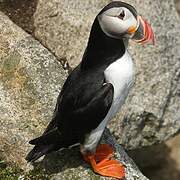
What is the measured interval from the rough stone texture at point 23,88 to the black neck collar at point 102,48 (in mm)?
997

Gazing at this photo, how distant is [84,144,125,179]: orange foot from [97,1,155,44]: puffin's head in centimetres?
113

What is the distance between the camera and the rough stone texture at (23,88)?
18.0 ft

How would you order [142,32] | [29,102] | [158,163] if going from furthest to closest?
1. [158,163]
2. [29,102]
3. [142,32]

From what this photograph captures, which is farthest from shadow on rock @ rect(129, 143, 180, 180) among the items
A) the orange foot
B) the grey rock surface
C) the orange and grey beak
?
the orange and grey beak

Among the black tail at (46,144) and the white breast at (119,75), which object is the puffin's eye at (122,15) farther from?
the black tail at (46,144)

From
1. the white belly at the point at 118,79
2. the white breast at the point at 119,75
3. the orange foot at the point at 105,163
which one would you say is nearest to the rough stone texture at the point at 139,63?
the orange foot at the point at 105,163

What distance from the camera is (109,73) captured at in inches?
188

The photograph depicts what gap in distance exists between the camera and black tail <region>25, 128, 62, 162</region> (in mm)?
4957

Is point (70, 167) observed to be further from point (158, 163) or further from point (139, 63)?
point (158, 163)

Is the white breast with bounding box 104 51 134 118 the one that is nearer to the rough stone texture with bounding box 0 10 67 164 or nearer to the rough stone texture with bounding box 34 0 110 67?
the rough stone texture with bounding box 0 10 67 164

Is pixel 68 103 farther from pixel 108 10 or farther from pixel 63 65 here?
pixel 63 65

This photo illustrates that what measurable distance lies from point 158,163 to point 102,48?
408 centimetres

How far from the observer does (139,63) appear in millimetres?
6586

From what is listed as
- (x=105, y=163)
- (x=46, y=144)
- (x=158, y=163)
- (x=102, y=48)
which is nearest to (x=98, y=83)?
(x=102, y=48)
